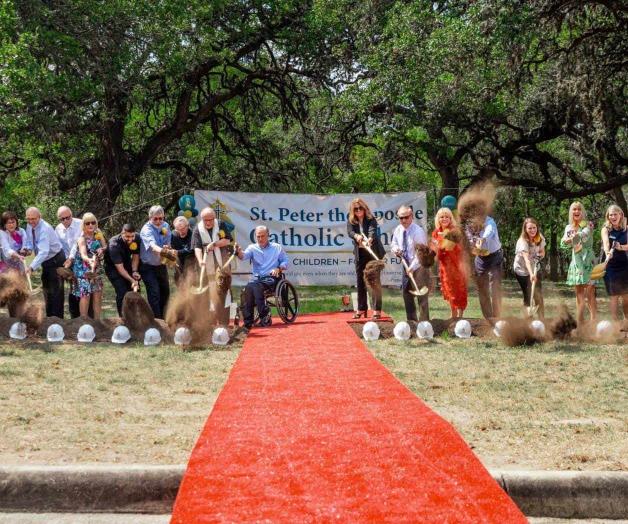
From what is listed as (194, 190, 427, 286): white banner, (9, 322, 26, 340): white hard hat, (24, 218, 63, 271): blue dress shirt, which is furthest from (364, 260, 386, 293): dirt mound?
(194, 190, 427, 286): white banner

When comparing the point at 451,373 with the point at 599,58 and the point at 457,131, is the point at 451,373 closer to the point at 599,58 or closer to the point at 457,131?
the point at 599,58

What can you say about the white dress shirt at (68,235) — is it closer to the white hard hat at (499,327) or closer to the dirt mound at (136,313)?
the dirt mound at (136,313)

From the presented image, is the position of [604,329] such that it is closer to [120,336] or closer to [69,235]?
[120,336]

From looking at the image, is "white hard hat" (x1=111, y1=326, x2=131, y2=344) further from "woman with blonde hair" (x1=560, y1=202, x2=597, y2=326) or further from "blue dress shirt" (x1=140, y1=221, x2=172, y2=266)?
"woman with blonde hair" (x1=560, y1=202, x2=597, y2=326)

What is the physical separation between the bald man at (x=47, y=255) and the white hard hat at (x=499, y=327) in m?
5.88

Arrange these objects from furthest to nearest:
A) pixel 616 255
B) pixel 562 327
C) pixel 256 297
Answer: pixel 256 297 < pixel 616 255 < pixel 562 327

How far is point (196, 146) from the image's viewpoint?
26562 mm

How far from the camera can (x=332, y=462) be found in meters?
4.57

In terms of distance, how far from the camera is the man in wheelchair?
12.0 meters

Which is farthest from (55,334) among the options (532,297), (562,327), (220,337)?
(562,327)

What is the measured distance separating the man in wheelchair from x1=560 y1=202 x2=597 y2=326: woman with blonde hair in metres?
4.04

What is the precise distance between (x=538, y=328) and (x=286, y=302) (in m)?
3.64

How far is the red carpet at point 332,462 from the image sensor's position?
153 inches

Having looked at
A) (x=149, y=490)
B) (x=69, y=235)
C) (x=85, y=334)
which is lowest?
(x=149, y=490)
